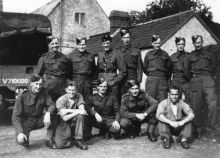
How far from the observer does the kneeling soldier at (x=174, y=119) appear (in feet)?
19.2

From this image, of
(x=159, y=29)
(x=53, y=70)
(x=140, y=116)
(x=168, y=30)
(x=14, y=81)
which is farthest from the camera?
(x=159, y=29)

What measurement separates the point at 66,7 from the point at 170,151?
24.2 meters

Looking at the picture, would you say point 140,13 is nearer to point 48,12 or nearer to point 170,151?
point 48,12

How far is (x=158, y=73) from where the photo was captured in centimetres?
699

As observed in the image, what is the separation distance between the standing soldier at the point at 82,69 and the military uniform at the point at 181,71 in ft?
5.79

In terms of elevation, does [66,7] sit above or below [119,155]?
above

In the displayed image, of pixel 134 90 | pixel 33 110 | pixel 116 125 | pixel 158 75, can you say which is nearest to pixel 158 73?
pixel 158 75

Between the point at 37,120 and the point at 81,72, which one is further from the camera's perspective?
the point at 81,72

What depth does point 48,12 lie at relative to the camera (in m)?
26.8

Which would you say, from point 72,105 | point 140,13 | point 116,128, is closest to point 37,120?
point 72,105

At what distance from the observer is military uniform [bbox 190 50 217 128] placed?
6.55 m

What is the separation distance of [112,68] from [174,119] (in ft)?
5.71

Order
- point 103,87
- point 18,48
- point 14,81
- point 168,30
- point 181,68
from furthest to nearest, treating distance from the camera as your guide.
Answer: point 168,30 → point 18,48 → point 14,81 → point 181,68 → point 103,87

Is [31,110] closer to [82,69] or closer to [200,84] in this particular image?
[82,69]
